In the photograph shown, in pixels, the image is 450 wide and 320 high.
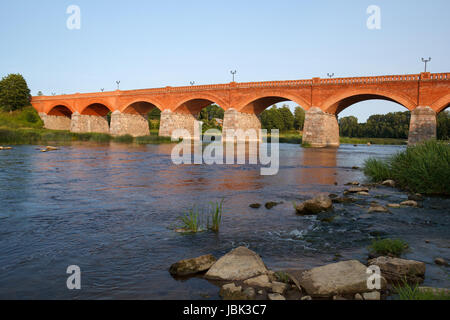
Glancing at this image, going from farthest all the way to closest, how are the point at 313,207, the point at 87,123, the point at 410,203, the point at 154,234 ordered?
the point at 87,123 < the point at 410,203 < the point at 313,207 < the point at 154,234

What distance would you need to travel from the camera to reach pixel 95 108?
64.2m

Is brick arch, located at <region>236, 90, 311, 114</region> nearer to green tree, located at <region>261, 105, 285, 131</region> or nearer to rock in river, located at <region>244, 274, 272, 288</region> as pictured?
rock in river, located at <region>244, 274, 272, 288</region>

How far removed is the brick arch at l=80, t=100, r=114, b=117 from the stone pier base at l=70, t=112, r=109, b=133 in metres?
0.78

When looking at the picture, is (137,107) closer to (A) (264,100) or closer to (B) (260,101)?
(B) (260,101)

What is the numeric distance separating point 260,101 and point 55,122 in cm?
4675

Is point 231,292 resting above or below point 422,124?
below

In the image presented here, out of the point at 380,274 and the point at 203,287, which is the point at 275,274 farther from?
the point at 380,274

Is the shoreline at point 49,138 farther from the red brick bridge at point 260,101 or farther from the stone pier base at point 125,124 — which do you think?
the stone pier base at point 125,124

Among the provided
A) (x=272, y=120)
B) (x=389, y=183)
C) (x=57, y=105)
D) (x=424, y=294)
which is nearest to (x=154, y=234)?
(x=424, y=294)

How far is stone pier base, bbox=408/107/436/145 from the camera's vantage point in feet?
102

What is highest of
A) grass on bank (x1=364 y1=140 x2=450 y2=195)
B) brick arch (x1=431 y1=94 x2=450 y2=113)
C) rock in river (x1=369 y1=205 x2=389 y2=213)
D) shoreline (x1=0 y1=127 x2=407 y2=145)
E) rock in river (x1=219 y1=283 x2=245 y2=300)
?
brick arch (x1=431 y1=94 x2=450 y2=113)

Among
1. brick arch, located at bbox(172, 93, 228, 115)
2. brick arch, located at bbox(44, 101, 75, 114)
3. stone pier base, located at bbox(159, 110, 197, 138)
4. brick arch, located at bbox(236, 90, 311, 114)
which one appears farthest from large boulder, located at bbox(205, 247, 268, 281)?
brick arch, located at bbox(44, 101, 75, 114)

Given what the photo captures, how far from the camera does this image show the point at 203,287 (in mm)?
4141

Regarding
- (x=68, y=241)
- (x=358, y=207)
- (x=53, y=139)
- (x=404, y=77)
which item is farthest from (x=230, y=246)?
(x=53, y=139)
